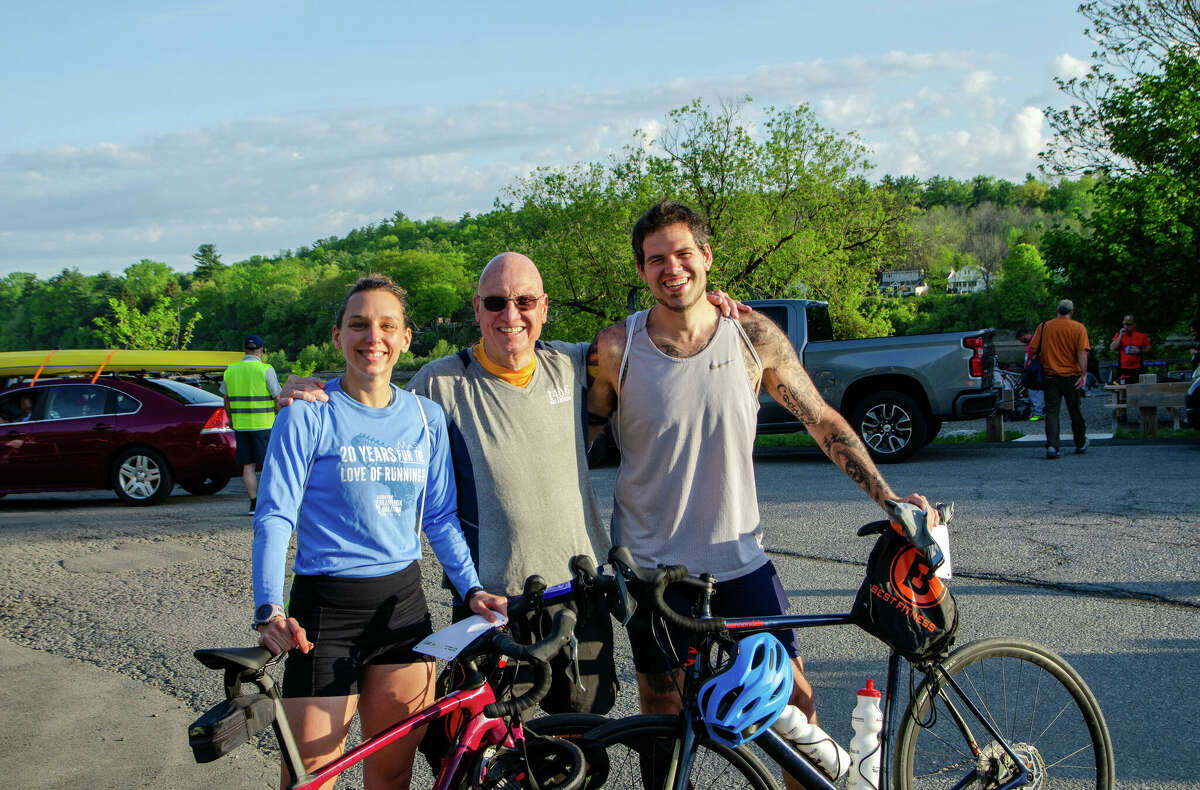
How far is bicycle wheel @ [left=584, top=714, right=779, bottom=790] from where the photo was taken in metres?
2.30

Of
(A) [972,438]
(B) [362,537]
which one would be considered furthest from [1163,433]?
(B) [362,537]

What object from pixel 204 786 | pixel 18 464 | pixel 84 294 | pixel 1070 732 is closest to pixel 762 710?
pixel 1070 732

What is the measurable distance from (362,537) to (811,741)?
4.19 feet

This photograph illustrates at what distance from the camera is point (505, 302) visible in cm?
278

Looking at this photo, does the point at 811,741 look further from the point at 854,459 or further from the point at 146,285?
the point at 146,285

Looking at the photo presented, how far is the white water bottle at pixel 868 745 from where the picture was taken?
2594 millimetres

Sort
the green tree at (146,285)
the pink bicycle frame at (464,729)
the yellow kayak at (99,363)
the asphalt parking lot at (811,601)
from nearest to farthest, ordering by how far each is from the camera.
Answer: the pink bicycle frame at (464,729)
the asphalt parking lot at (811,601)
the yellow kayak at (99,363)
the green tree at (146,285)

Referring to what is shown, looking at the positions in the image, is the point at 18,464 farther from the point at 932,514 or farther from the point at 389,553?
the point at 932,514

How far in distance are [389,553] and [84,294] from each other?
12565cm

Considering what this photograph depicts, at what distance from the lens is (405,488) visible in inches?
100

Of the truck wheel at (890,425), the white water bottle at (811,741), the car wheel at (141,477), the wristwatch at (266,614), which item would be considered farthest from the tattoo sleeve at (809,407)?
the car wheel at (141,477)

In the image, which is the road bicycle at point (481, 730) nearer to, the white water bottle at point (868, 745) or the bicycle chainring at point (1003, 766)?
the white water bottle at point (868, 745)

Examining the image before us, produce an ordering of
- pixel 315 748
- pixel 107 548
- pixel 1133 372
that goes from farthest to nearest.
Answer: pixel 1133 372, pixel 107 548, pixel 315 748

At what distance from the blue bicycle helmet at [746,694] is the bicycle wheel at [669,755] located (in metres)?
0.06
